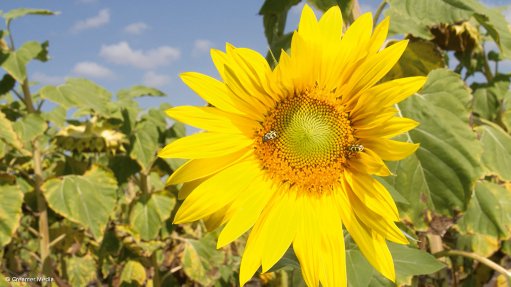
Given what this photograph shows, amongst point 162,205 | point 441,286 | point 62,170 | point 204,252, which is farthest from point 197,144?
point 62,170

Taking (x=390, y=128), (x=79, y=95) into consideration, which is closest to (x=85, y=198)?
(x=79, y=95)

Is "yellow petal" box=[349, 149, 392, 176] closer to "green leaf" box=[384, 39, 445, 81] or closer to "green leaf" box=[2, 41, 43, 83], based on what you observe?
"green leaf" box=[384, 39, 445, 81]

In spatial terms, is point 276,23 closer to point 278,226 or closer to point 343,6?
point 343,6

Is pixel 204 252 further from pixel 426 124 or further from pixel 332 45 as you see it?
pixel 332 45

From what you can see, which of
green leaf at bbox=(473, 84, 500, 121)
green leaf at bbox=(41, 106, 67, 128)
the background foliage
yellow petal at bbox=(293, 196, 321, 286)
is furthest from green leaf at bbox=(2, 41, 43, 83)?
green leaf at bbox=(473, 84, 500, 121)

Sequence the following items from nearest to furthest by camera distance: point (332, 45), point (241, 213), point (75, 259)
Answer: point (332, 45)
point (241, 213)
point (75, 259)

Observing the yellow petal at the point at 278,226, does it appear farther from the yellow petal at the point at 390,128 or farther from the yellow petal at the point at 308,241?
the yellow petal at the point at 390,128
